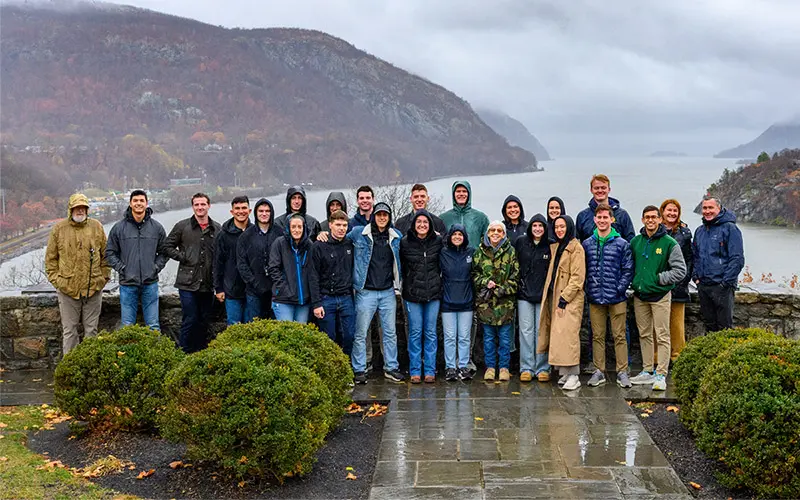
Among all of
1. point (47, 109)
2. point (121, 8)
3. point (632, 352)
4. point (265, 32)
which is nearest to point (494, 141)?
point (265, 32)

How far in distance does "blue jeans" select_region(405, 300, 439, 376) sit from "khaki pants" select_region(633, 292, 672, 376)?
2.13 metres

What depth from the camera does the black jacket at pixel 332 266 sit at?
691cm

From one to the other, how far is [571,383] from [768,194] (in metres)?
32.5

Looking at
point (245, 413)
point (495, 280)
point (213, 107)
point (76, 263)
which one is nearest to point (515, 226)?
point (495, 280)

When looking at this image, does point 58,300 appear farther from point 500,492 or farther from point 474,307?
point 500,492

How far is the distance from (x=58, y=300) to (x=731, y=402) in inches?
273

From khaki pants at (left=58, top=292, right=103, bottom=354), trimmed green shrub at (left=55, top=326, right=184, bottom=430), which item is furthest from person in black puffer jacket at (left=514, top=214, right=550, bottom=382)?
khaki pants at (left=58, top=292, right=103, bottom=354)

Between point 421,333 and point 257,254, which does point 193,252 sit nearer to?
point 257,254

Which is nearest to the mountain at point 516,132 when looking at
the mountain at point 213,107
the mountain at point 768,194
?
the mountain at point 213,107

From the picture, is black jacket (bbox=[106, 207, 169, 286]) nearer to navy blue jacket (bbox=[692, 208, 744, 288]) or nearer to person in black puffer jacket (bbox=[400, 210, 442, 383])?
person in black puffer jacket (bbox=[400, 210, 442, 383])

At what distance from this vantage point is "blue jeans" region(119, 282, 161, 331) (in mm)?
7316

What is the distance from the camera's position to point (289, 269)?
6805 millimetres

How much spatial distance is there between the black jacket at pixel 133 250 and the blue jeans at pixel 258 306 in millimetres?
1082

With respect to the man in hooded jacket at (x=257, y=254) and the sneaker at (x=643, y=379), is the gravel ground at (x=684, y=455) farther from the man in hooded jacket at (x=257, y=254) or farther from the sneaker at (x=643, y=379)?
the man in hooded jacket at (x=257, y=254)
